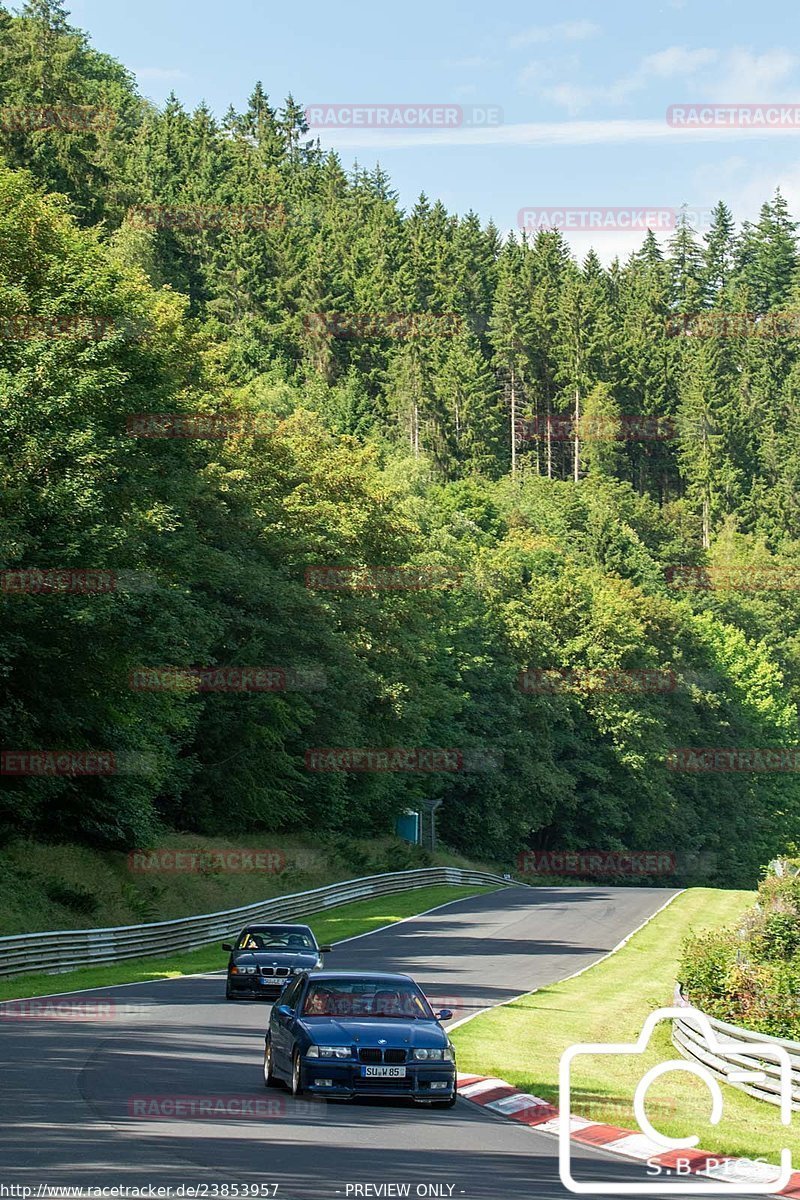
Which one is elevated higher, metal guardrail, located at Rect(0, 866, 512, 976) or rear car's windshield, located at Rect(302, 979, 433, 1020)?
rear car's windshield, located at Rect(302, 979, 433, 1020)

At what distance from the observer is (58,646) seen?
4159 centimetres

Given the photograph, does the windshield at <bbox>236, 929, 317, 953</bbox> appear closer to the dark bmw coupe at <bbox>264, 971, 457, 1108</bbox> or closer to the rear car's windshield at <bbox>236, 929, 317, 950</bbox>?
the rear car's windshield at <bbox>236, 929, 317, 950</bbox>

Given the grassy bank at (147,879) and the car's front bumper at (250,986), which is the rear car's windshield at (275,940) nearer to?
the car's front bumper at (250,986)

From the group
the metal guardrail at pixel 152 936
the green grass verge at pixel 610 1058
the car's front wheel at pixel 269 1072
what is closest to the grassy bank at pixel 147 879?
the metal guardrail at pixel 152 936

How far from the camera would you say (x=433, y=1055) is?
15.4 meters

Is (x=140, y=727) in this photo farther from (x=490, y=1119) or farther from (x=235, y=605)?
(x=490, y=1119)

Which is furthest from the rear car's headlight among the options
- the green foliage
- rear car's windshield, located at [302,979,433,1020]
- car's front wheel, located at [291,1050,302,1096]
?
the green foliage

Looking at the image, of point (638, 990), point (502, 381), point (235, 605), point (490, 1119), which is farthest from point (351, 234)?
point (490, 1119)

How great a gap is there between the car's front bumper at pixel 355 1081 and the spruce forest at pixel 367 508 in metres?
24.5

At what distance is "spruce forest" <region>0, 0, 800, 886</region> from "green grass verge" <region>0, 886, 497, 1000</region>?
632 centimetres

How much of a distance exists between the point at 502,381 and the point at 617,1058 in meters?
156

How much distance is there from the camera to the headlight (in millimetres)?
15297

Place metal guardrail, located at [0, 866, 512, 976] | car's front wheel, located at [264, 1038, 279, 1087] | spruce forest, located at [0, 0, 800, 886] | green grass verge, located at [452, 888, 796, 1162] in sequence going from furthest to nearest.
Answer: spruce forest, located at [0, 0, 800, 886] → metal guardrail, located at [0, 866, 512, 976] → car's front wheel, located at [264, 1038, 279, 1087] → green grass verge, located at [452, 888, 796, 1162]

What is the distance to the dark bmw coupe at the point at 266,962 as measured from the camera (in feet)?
93.0
